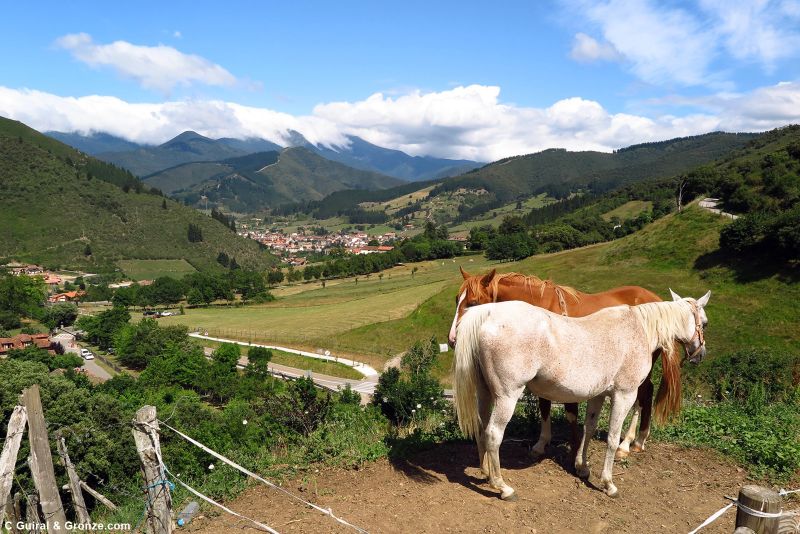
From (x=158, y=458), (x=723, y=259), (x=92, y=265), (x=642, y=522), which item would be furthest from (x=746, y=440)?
(x=92, y=265)

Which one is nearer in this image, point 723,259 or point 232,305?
point 723,259

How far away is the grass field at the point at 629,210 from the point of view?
13450cm

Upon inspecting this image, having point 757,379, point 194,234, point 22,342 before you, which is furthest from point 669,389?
point 194,234

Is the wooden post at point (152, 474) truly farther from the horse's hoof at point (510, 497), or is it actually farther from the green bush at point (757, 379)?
the green bush at point (757, 379)

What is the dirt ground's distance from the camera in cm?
534

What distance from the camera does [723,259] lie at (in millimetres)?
42406

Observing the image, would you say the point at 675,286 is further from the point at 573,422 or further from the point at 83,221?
the point at 83,221

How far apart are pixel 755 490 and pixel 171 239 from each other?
201 meters

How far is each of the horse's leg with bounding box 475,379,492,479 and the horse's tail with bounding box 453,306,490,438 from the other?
0.14m

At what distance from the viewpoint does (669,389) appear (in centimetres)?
707

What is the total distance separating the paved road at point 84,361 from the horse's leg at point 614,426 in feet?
223

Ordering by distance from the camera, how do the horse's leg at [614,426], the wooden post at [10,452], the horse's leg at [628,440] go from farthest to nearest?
the horse's leg at [628,440]
the horse's leg at [614,426]
the wooden post at [10,452]

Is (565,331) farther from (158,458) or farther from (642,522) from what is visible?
(158,458)

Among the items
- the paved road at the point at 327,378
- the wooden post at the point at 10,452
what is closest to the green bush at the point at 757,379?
the wooden post at the point at 10,452
